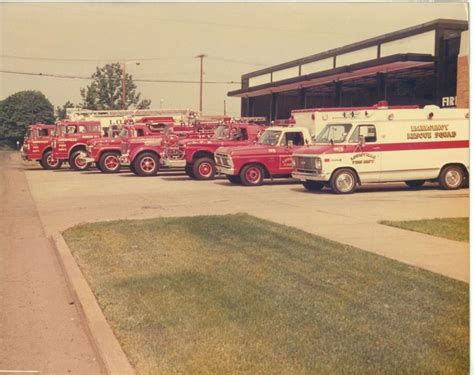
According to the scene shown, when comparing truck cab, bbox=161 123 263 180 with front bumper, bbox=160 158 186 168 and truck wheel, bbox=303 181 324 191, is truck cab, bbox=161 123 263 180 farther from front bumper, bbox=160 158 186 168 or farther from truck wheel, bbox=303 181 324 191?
truck wheel, bbox=303 181 324 191

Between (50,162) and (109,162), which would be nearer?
(109,162)

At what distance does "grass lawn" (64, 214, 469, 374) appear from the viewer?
15.5 ft

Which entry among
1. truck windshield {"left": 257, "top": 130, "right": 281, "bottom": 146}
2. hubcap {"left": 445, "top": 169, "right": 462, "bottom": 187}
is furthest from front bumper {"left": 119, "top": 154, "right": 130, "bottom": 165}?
hubcap {"left": 445, "top": 169, "right": 462, "bottom": 187}

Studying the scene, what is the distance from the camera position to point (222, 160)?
70.2 ft

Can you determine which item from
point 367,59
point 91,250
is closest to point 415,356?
point 91,250

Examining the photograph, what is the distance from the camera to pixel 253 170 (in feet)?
67.8

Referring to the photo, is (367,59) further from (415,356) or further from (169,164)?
(415,356)

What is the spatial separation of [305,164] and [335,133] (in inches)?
46.1

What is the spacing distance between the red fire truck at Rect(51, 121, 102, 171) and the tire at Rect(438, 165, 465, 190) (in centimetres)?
1804

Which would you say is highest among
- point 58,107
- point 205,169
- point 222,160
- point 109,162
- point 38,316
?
point 58,107

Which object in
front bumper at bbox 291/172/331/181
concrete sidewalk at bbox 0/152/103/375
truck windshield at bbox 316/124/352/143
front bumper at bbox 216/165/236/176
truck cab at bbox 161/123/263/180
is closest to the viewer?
concrete sidewalk at bbox 0/152/103/375

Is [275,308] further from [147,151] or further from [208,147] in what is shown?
[147,151]

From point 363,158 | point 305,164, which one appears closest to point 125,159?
point 305,164

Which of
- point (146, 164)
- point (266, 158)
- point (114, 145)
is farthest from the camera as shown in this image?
point (114, 145)
